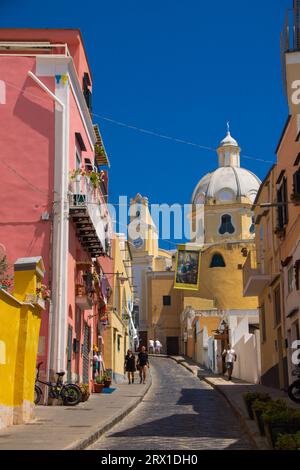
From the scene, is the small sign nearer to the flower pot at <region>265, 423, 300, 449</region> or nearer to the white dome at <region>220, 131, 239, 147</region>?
the flower pot at <region>265, 423, 300, 449</region>

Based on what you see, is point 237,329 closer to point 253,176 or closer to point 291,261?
point 291,261

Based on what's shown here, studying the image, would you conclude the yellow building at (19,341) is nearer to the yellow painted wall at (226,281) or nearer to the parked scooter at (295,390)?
the parked scooter at (295,390)

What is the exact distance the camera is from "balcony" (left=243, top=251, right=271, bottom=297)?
86.2ft

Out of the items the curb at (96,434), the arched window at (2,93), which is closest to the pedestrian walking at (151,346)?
the arched window at (2,93)

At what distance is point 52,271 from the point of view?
19.8 meters

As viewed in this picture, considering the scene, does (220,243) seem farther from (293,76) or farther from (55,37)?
(293,76)

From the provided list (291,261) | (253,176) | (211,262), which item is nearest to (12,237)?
(291,261)

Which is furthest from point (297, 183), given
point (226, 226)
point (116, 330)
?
point (226, 226)

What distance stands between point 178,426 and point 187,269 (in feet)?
80.9

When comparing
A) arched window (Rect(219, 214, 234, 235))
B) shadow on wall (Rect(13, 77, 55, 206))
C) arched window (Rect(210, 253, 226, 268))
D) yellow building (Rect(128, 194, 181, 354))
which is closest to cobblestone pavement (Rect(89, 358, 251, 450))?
shadow on wall (Rect(13, 77, 55, 206))

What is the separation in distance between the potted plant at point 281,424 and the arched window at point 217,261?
174ft

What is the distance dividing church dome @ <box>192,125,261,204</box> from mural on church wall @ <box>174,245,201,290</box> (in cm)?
Answer: 2989

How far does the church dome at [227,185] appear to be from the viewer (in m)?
67.9

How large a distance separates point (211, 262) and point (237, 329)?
29434 millimetres
